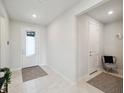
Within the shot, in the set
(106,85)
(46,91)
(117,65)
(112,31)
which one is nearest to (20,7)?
(46,91)

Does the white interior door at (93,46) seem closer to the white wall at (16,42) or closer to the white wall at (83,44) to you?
the white wall at (83,44)

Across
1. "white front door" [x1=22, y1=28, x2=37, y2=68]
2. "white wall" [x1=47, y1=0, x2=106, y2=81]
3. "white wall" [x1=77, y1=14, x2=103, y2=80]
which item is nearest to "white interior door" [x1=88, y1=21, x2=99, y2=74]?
"white wall" [x1=77, y1=14, x2=103, y2=80]

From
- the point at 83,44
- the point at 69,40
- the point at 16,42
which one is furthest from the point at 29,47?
the point at 83,44

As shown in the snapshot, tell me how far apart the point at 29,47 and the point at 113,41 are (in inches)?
171

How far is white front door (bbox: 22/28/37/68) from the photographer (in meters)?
4.09

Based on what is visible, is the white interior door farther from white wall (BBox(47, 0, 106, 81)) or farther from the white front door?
the white front door

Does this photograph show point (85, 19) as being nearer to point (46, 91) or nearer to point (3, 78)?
point (46, 91)

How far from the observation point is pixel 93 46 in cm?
335

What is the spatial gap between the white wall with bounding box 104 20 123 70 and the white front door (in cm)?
385

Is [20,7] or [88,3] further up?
[20,7]

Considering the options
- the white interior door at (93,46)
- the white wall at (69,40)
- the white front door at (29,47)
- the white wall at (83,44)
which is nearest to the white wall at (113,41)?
the white interior door at (93,46)

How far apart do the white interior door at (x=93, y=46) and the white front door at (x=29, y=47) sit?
299 centimetres

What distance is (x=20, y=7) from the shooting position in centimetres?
256

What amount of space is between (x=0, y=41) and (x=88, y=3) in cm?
273
